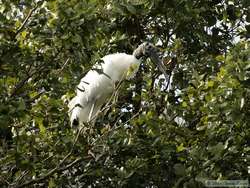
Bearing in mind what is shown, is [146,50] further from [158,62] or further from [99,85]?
[99,85]

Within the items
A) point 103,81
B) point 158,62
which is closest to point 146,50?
point 158,62

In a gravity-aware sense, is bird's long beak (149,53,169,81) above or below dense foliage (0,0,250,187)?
above

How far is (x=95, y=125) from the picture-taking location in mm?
5168

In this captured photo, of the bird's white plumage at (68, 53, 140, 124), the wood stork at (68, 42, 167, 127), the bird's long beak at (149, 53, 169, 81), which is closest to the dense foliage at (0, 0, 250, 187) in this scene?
the bird's long beak at (149, 53, 169, 81)

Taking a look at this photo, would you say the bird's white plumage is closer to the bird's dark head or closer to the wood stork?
the wood stork

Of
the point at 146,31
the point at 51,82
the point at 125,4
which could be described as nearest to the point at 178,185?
the point at 51,82

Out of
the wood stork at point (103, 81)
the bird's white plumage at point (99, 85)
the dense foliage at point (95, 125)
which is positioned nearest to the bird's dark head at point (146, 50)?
the wood stork at point (103, 81)

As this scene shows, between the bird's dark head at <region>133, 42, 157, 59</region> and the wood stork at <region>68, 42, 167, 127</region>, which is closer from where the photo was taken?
the bird's dark head at <region>133, 42, 157, 59</region>

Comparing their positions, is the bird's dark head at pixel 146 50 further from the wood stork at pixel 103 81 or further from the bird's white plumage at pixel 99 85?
the bird's white plumage at pixel 99 85

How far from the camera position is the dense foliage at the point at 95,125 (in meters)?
3.85

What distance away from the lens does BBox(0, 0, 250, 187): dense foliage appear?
3.85m

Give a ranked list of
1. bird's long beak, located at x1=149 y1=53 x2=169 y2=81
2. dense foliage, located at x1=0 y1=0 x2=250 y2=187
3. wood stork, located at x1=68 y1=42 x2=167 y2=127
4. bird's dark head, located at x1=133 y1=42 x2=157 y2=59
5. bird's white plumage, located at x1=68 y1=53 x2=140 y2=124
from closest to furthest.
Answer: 1. dense foliage, located at x1=0 y1=0 x2=250 y2=187
2. bird's long beak, located at x1=149 y1=53 x2=169 y2=81
3. bird's dark head, located at x1=133 y1=42 x2=157 y2=59
4. wood stork, located at x1=68 y1=42 x2=167 y2=127
5. bird's white plumage, located at x1=68 y1=53 x2=140 y2=124

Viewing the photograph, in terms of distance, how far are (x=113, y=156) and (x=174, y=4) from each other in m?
1.47

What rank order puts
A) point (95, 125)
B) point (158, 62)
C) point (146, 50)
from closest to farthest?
point (95, 125) → point (158, 62) → point (146, 50)
